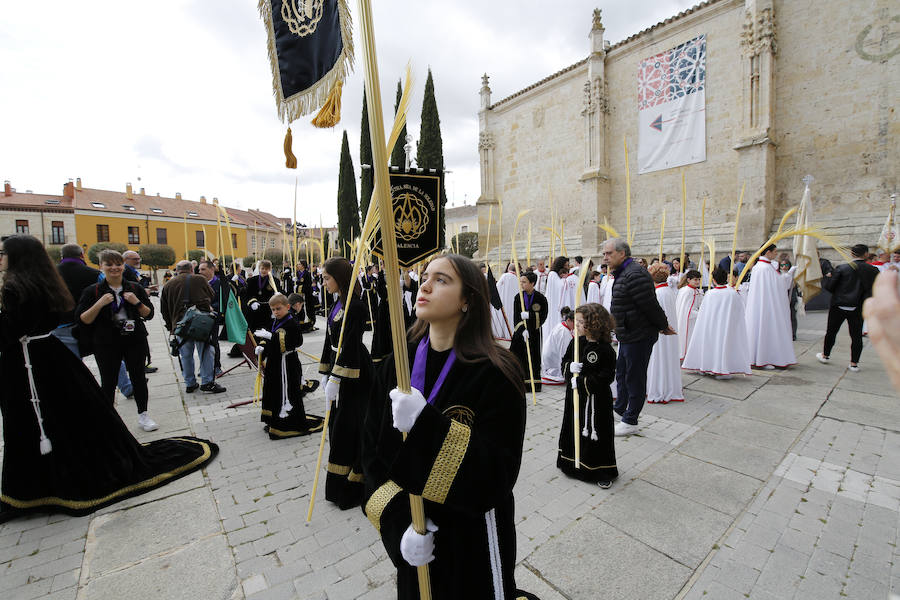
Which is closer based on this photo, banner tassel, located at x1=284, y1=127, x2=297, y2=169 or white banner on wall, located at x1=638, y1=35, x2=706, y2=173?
banner tassel, located at x1=284, y1=127, x2=297, y2=169

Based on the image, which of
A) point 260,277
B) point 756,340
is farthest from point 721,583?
point 260,277

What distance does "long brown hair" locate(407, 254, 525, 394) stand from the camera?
153cm

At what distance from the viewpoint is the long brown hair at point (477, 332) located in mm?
1529

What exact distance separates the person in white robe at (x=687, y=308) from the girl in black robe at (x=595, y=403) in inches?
186

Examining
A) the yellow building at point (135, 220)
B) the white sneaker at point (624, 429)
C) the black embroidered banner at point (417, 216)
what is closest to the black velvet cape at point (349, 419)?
the black embroidered banner at point (417, 216)

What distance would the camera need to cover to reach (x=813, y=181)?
1366cm

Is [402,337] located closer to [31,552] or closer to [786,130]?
[31,552]

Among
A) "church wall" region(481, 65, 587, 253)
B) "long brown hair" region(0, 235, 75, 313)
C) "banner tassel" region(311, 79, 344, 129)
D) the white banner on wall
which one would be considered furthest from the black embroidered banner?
"church wall" region(481, 65, 587, 253)

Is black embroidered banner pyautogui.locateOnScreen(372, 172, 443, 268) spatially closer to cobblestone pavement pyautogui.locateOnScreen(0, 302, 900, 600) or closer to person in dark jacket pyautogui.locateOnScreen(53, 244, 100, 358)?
cobblestone pavement pyautogui.locateOnScreen(0, 302, 900, 600)

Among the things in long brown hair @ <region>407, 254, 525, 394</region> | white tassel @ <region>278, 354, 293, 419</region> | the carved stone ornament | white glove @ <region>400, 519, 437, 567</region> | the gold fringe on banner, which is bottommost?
white tassel @ <region>278, 354, 293, 419</region>

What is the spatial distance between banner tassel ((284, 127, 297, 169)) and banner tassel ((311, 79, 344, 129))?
0.27 m

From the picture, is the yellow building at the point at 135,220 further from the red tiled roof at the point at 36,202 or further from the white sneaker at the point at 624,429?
the white sneaker at the point at 624,429

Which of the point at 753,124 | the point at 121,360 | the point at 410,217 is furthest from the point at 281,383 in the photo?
the point at 753,124

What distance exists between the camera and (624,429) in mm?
4477
